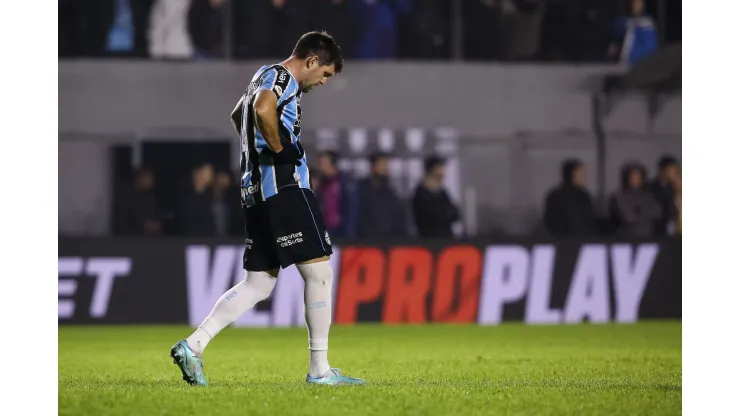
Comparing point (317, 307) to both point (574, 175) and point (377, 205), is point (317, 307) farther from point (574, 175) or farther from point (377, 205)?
point (574, 175)

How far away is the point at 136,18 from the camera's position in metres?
20.2

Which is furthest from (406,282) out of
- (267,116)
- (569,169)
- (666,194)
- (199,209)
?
(267,116)

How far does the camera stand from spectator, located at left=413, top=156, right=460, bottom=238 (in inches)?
680

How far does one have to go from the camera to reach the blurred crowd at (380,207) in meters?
17.4

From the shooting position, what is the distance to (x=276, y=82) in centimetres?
757

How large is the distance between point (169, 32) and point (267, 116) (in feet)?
44.1

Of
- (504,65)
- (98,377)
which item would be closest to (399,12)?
(504,65)

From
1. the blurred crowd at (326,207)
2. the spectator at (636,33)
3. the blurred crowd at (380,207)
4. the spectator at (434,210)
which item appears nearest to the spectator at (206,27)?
the blurred crowd at (380,207)

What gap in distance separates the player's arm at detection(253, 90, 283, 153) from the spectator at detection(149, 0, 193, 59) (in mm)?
12916

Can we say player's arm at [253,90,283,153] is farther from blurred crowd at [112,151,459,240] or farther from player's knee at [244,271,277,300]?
blurred crowd at [112,151,459,240]

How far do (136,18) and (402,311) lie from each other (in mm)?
6778

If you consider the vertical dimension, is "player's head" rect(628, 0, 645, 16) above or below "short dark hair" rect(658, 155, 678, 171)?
above

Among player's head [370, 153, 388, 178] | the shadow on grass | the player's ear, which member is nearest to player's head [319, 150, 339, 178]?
player's head [370, 153, 388, 178]

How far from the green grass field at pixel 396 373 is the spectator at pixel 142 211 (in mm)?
2412
